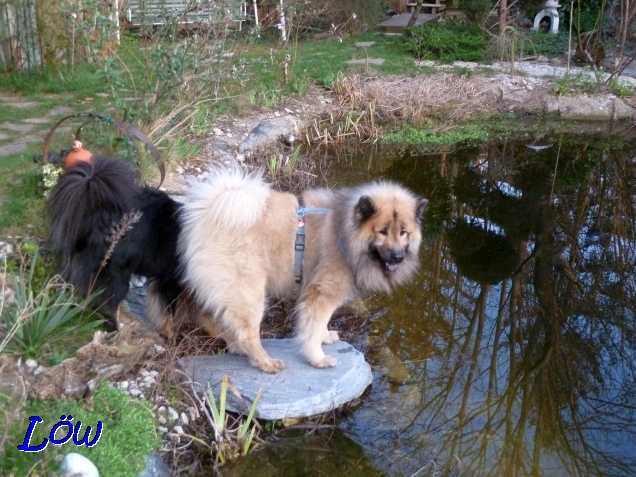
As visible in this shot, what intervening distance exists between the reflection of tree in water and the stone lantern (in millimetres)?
8832

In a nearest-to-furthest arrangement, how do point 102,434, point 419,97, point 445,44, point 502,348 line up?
point 102,434 < point 502,348 < point 419,97 < point 445,44

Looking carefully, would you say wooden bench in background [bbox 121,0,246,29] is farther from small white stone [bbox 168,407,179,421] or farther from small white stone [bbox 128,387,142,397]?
small white stone [bbox 168,407,179,421]

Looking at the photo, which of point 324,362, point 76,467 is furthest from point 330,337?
point 76,467

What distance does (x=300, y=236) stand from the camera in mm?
4598

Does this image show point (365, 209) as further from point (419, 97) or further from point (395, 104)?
point (419, 97)

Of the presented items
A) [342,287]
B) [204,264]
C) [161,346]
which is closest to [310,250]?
[342,287]

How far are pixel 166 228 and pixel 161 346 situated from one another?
87cm

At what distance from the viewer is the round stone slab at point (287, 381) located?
14.4ft

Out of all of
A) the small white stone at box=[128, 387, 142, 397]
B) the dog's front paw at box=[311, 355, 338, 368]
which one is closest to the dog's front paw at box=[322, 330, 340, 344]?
the dog's front paw at box=[311, 355, 338, 368]

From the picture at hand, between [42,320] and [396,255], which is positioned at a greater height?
[396,255]

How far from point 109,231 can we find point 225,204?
2.41 ft

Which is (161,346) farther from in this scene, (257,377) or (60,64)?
(60,64)

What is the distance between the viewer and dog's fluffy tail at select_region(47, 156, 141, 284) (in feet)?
13.5

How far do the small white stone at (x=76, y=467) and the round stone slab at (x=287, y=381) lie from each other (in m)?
1.22
